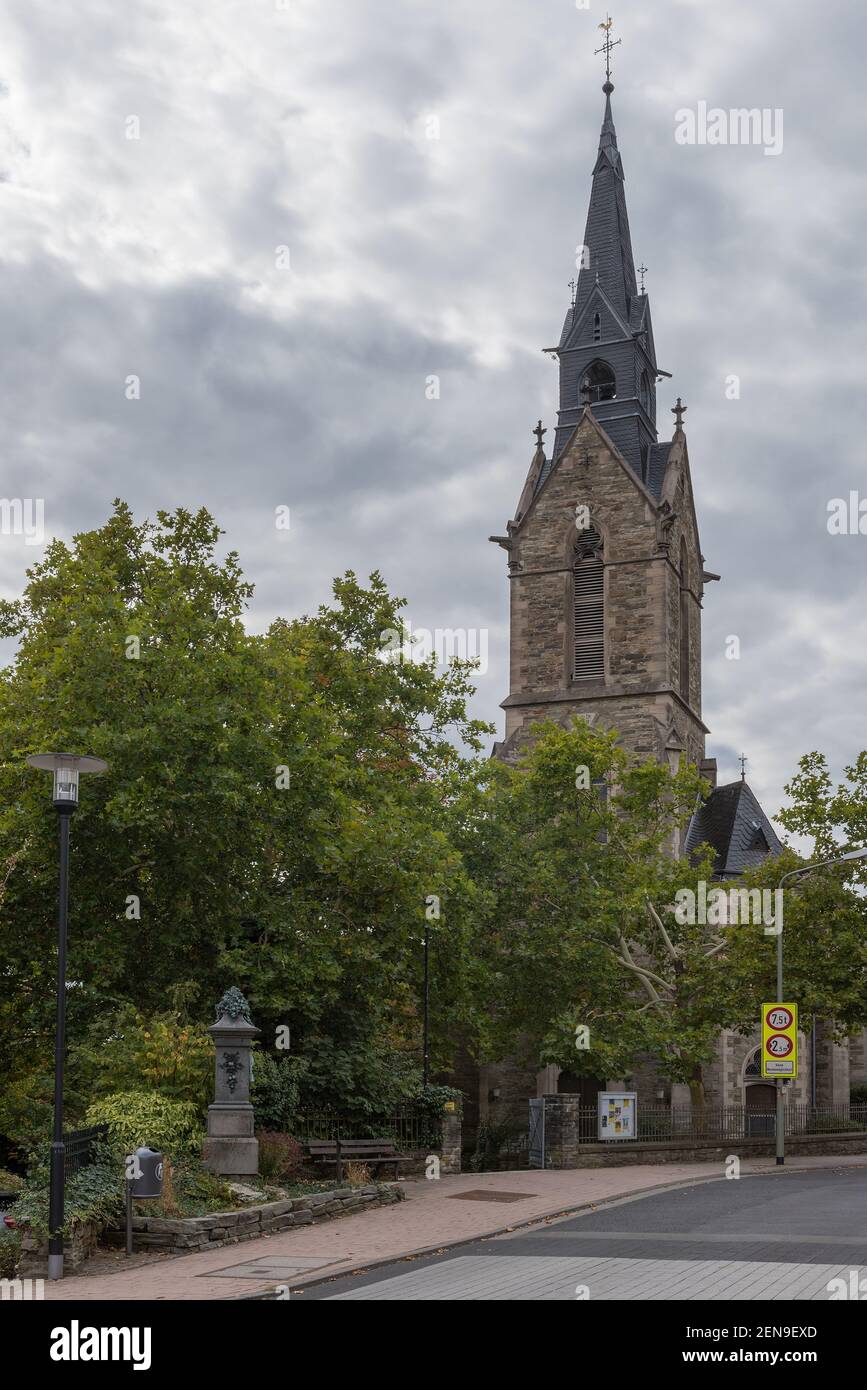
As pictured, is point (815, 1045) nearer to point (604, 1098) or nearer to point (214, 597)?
point (604, 1098)

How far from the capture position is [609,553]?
157 ft

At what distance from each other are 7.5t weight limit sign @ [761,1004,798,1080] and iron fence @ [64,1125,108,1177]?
1555 centimetres

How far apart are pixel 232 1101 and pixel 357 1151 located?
363cm

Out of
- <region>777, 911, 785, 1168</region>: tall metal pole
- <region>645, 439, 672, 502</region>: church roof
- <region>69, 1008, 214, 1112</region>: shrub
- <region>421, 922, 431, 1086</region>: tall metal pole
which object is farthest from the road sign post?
<region>645, 439, 672, 502</region>: church roof

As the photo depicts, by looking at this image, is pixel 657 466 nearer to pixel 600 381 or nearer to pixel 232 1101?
pixel 600 381

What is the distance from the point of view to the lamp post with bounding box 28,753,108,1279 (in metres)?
13.1

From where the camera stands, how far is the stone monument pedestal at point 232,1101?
55.4 ft

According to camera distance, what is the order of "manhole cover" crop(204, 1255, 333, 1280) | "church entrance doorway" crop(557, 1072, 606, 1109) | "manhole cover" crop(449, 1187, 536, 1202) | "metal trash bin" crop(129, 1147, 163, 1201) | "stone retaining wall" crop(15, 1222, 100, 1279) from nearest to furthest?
"manhole cover" crop(204, 1255, 333, 1280), "stone retaining wall" crop(15, 1222, 100, 1279), "metal trash bin" crop(129, 1147, 163, 1201), "manhole cover" crop(449, 1187, 536, 1202), "church entrance doorway" crop(557, 1072, 606, 1109)

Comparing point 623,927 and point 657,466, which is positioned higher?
point 657,466

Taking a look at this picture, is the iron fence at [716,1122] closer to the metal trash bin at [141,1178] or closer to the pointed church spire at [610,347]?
the metal trash bin at [141,1178]

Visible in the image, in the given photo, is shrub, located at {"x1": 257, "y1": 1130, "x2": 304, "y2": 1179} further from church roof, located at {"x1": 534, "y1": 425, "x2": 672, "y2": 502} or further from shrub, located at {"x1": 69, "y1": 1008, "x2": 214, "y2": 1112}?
church roof, located at {"x1": 534, "y1": 425, "x2": 672, "y2": 502}

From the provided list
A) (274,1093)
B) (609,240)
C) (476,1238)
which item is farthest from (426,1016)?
(609,240)

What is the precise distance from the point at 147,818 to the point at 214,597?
35.3 ft
